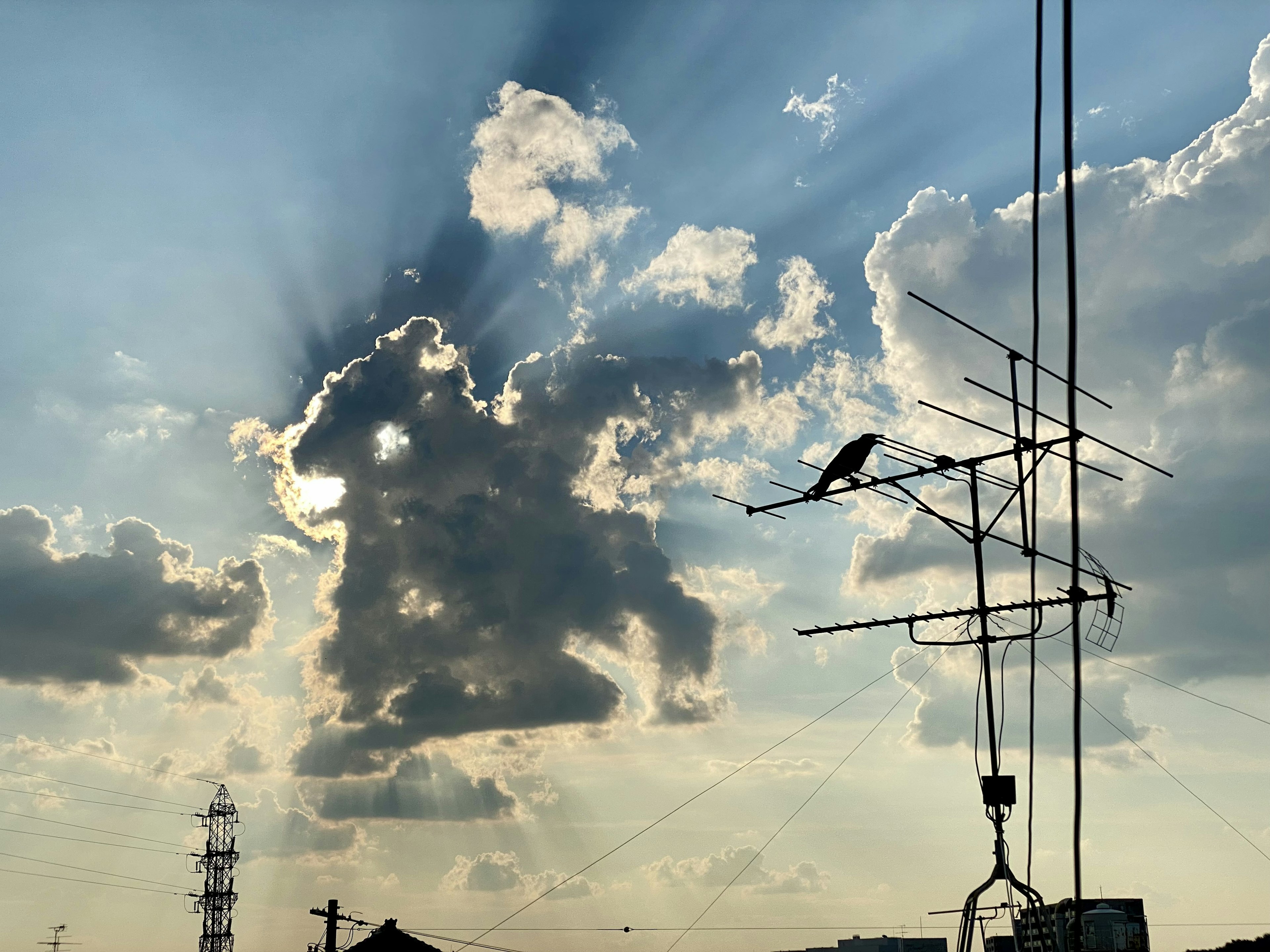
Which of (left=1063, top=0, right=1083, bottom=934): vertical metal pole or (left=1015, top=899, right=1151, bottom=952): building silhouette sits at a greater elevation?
(left=1063, top=0, right=1083, bottom=934): vertical metal pole

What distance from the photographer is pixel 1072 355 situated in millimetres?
7984

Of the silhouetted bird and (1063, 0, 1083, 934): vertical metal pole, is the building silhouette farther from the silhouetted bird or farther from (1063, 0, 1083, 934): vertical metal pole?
the silhouetted bird

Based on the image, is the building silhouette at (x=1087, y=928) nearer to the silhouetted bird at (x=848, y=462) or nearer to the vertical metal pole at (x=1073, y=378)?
the vertical metal pole at (x=1073, y=378)

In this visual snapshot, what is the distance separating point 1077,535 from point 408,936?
56.1 meters

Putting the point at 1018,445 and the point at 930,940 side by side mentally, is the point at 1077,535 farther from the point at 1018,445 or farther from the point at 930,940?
the point at 930,940

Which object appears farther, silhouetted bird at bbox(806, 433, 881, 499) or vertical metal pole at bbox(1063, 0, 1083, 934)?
silhouetted bird at bbox(806, 433, 881, 499)

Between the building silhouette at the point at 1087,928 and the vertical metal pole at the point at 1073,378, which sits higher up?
the vertical metal pole at the point at 1073,378

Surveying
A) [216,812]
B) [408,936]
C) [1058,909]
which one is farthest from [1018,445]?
[216,812]

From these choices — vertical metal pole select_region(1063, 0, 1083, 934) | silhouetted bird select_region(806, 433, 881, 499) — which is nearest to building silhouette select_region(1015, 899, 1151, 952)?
vertical metal pole select_region(1063, 0, 1083, 934)

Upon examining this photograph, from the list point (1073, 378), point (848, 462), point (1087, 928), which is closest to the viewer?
point (1073, 378)

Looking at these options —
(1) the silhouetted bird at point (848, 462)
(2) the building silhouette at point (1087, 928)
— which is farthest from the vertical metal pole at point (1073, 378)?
(1) the silhouetted bird at point (848, 462)

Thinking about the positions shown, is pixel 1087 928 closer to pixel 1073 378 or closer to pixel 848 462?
pixel 848 462

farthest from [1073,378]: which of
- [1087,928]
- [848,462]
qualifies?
[1087,928]

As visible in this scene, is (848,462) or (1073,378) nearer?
(1073,378)
